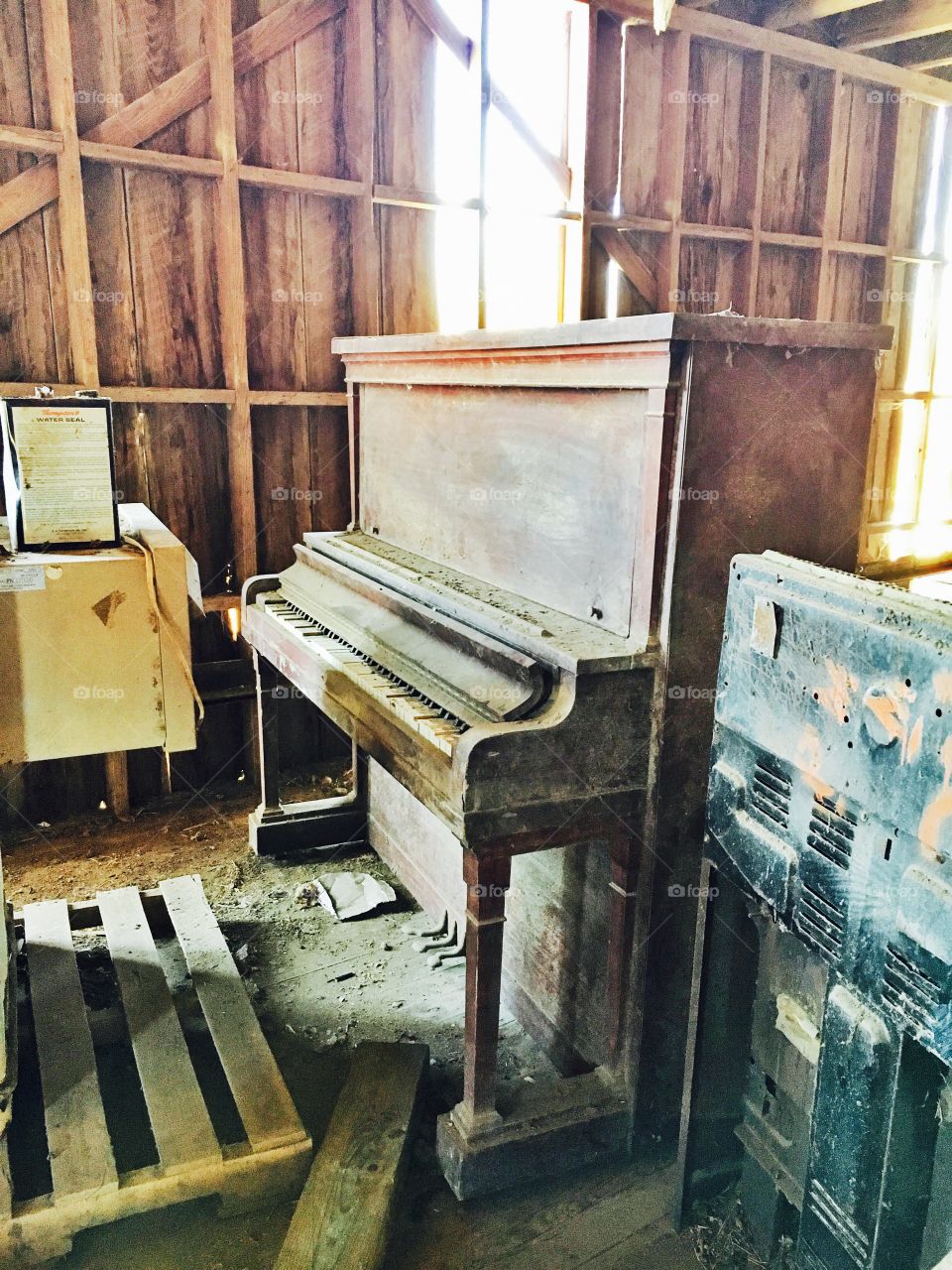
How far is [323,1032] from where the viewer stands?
3.32 metres

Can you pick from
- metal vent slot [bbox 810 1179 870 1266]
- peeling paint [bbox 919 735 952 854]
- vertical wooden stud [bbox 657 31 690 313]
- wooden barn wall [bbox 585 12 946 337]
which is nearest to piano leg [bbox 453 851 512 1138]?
metal vent slot [bbox 810 1179 870 1266]

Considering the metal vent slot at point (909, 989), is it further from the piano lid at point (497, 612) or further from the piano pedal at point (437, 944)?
the piano pedal at point (437, 944)

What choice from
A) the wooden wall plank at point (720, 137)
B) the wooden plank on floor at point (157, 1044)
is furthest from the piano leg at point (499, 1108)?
the wooden wall plank at point (720, 137)

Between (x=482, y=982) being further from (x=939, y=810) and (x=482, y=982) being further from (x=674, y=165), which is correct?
(x=674, y=165)

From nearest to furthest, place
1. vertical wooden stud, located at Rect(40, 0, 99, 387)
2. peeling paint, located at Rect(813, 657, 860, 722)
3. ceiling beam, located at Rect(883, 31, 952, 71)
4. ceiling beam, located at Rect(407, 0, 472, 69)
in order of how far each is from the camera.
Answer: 1. peeling paint, located at Rect(813, 657, 860, 722)
2. vertical wooden stud, located at Rect(40, 0, 99, 387)
3. ceiling beam, located at Rect(407, 0, 472, 69)
4. ceiling beam, located at Rect(883, 31, 952, 71)

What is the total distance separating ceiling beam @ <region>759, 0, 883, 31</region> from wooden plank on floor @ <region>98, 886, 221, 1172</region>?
614 centimetres

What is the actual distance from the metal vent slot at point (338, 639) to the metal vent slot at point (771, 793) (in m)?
0.78

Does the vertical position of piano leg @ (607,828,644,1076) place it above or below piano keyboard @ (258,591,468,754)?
below

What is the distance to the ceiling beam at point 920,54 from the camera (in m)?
6.66

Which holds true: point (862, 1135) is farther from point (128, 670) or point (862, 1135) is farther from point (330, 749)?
point (330, 749)

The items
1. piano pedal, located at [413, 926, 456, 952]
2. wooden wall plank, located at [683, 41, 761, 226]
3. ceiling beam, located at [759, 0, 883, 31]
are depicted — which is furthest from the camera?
wooden wall plank, located at [683, 41, 761, 226]

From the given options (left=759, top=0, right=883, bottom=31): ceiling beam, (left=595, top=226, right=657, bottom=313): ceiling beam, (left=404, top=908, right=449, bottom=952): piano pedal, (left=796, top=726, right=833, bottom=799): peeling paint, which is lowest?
(left=404, top=908, right=449, bottom=952): piano pedal

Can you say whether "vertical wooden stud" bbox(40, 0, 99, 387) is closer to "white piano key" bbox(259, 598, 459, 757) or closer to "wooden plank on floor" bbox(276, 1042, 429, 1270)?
"white piano key" bbox(259, 598, 459, 757)

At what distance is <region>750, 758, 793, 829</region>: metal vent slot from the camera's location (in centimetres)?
192
